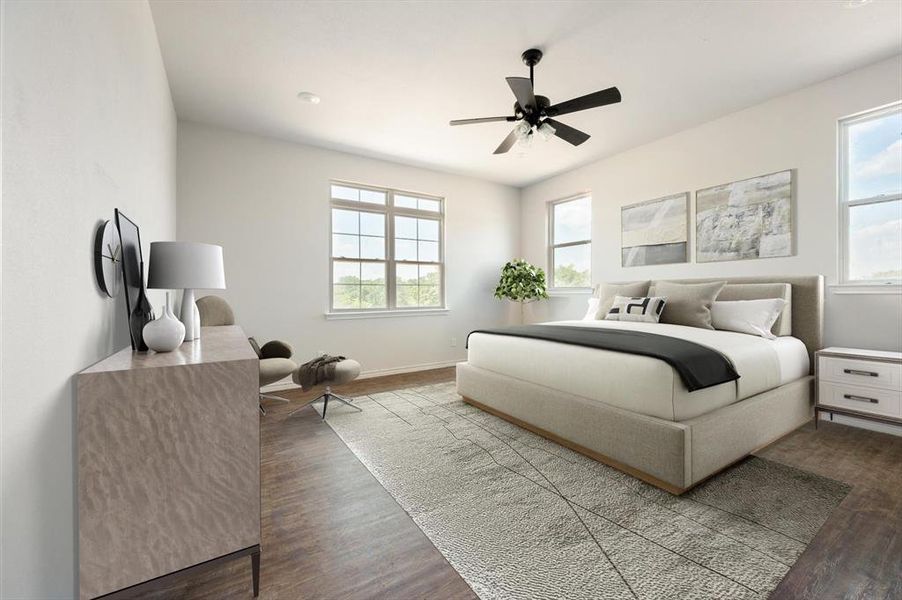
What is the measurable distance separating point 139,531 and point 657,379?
223 cm

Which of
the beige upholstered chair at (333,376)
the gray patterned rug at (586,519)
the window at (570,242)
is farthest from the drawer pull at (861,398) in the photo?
→ the beige upholstered chair at (333,376)

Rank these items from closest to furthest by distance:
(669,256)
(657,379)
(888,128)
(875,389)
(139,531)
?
(139,531), (657,379), (875,389), (888,128), (669,256)

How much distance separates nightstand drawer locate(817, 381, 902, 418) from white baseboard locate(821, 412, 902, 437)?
121mm

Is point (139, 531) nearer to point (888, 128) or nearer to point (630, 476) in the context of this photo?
point (630, 476)

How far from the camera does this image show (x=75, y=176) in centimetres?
113

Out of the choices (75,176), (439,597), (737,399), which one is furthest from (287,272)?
(737,399)

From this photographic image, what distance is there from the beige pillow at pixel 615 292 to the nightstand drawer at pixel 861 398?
1.60 meters

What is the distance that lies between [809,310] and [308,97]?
4.66 metres

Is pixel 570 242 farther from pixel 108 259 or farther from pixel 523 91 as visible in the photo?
pixel 108 259

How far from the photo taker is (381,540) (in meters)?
1.62

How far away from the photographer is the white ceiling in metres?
2.36

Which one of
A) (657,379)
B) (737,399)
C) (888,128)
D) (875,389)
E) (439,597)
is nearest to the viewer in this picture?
(439,597)

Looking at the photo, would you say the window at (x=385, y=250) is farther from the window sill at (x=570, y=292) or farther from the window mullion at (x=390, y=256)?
the window sill at (x=570, y=292)

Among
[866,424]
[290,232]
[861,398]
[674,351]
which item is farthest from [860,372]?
[290,232]
